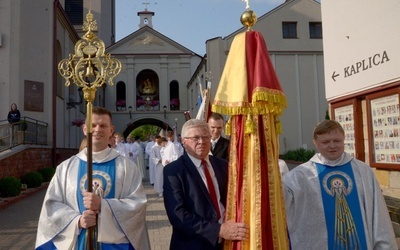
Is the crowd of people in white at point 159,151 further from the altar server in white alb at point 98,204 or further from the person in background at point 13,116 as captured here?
the altar server in white alb at point 98,204

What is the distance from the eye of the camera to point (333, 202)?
136 inches

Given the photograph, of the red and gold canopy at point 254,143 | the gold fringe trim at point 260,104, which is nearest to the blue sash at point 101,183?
the red and gold canopy at point 254,143

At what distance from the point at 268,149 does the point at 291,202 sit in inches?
Answer: 25.4

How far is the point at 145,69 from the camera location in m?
37.3

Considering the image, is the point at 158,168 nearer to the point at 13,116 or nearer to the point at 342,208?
the point at 13,116

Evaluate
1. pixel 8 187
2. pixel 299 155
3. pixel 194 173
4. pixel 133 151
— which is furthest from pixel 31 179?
pixel 299 155

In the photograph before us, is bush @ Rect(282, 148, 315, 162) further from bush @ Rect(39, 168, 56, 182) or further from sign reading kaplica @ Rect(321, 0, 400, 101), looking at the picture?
sign reading kaplica @ Rect(321, 0, 400, 101)

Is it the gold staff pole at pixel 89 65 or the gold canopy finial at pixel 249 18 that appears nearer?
the gold canopy finial at pixel 249 18

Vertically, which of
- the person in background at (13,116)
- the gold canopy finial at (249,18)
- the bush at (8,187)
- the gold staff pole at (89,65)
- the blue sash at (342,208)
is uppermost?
the person in background at (13,116)

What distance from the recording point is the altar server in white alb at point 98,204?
3.29 m

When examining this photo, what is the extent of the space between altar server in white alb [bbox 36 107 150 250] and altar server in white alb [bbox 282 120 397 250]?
4.25ft

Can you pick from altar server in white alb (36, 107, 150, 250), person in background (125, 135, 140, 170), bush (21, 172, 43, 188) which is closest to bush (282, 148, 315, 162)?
person in background (125, 135, 140, 170)

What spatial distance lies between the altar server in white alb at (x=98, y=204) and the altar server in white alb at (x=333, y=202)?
1.30 meters

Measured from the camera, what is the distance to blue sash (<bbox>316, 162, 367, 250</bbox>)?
3324 millimetres
